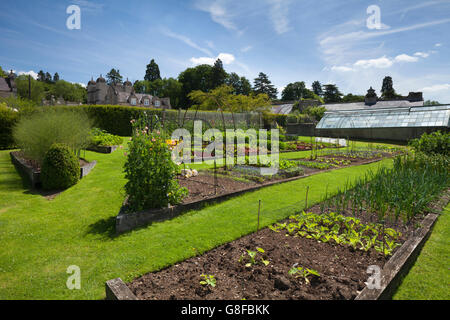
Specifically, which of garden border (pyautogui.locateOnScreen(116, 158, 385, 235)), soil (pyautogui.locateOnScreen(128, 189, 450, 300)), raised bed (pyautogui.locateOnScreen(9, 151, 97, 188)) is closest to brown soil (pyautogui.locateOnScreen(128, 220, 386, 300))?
soil (pyautogui.locateOnScreen(128, 189, 450, 300))

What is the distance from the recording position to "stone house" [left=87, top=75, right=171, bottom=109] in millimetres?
46562

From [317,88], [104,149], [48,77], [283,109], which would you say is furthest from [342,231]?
[48,77]

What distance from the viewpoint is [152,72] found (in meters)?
79.6

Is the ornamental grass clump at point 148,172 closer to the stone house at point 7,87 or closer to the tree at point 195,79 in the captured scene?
the stone house at point 7,87

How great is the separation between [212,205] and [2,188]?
529cm

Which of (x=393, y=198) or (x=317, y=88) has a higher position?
(x=317, y=88)

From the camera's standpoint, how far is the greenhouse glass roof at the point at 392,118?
1841 cm

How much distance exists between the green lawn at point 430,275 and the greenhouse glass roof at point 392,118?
18572 mm

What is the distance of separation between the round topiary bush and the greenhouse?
20295 mm

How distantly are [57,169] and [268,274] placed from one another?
565 cm

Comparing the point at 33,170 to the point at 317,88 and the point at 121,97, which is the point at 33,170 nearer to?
the point at 121,97

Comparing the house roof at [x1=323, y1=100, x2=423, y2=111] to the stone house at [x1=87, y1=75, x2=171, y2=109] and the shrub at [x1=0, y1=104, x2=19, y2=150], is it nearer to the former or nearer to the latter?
the stone house at [x1=87, y1=75, x2=171, y2=109]
